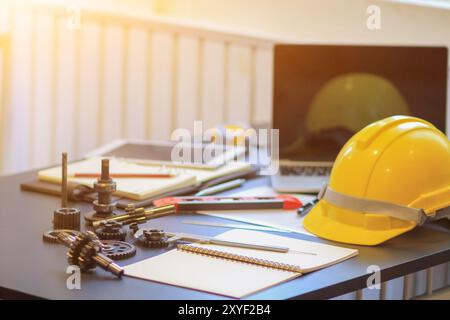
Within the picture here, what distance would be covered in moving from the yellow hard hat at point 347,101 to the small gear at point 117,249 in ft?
2.52

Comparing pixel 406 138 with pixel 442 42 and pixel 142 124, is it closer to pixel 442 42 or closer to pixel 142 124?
pixel 442 42

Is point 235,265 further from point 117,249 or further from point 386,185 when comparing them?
point 386,185

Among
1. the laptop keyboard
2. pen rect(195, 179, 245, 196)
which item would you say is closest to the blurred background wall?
the laptop keyboard

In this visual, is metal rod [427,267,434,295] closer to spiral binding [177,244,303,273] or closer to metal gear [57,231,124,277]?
spiral binding [177,244,303,273]

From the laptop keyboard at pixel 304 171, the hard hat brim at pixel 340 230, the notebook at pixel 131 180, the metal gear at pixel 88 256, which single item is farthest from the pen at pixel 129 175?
the metal gear at pixel 88 256

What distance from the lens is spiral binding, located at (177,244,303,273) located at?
4.01 ft

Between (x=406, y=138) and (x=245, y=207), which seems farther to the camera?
(x=245, y=207)

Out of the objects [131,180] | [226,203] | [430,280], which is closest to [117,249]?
[226,203]

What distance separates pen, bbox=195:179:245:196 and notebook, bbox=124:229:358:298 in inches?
12.7

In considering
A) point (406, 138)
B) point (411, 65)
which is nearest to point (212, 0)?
point (411, 65)

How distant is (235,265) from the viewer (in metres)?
1.24

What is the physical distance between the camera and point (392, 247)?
4.47 ft
